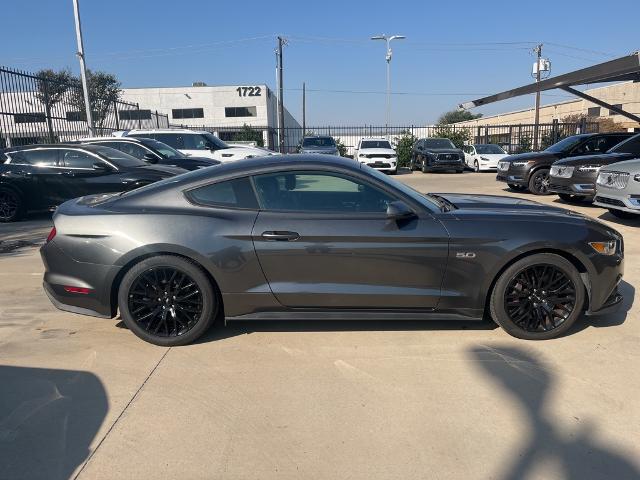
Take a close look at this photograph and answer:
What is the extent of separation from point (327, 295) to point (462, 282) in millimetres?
1036

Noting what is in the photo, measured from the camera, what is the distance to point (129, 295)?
3758 mm

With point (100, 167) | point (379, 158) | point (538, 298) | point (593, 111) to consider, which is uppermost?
point (593, 111)

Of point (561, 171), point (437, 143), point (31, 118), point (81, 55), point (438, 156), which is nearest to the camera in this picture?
point (561, 171)

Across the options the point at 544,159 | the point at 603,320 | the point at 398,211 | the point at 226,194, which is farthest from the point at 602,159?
the point at 226,194

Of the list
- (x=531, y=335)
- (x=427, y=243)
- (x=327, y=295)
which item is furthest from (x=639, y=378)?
(x=327, y=295)

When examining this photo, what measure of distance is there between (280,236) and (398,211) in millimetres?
907

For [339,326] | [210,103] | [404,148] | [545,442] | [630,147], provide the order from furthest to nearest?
[210,103] < [404,148] < [630,147] < [339,326] < [545,442]

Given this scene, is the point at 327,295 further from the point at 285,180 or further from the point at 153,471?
the point at 153,471

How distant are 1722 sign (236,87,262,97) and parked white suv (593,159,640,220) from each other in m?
47.1

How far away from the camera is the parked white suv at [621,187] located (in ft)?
25.2

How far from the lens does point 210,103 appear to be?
5262 centimetres

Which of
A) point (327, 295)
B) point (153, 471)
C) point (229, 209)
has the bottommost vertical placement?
point (153, 471)

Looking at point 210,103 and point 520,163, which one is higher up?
point 210,103

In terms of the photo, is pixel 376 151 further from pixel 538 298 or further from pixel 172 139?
pixel 538 298
